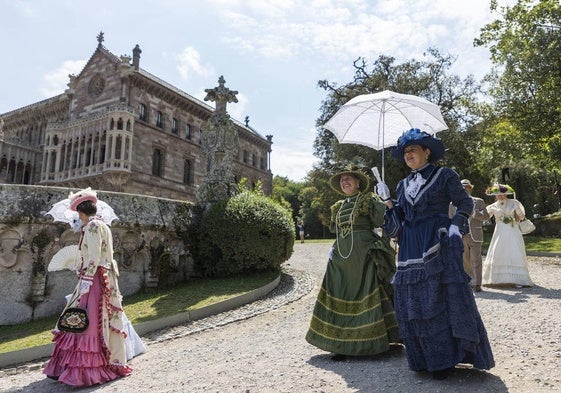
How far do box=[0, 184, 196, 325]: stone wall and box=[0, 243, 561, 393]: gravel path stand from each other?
2317mm

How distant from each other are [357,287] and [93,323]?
2966mm

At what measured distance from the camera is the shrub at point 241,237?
31.5 feet

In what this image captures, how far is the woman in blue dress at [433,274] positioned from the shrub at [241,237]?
232 inches

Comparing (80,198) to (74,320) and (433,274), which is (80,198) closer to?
(74,320)

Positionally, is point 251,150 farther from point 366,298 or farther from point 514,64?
point 366,298

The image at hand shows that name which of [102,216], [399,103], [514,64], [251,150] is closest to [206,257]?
[102,216]

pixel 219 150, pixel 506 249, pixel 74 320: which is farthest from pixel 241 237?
pixel 506 249

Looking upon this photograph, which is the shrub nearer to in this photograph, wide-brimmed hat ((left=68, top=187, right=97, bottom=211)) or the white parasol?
the white parasol

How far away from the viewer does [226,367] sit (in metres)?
4.51

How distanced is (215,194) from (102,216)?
6082 mm

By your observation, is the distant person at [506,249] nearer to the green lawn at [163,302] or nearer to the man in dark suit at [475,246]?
the man in dark suit at [475,246]

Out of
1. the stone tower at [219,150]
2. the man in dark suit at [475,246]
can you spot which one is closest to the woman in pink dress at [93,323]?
the stone tower at [219,150]

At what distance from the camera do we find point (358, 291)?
4.46m

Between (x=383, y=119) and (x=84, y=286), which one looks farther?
(x=383, y=119)
